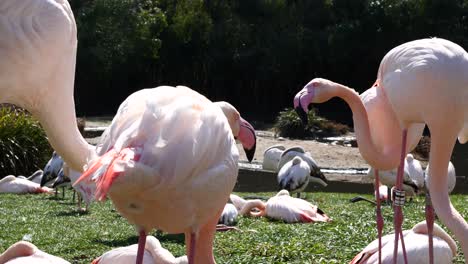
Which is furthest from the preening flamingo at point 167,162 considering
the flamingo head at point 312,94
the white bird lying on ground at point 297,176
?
the white bird lying on ground at point 297,176

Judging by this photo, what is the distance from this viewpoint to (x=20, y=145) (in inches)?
515

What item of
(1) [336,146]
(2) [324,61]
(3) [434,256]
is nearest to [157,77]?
(2) [324,61]

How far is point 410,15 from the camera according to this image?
26.0 metres

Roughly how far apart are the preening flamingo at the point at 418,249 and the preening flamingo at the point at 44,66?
6.16ft

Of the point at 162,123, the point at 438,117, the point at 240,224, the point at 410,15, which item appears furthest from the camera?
the point at 410,15

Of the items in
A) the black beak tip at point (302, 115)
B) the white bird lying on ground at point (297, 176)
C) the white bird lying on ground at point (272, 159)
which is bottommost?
the white bird lying on ground at point (272, 159)

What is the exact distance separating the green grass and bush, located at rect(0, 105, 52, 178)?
13.6ft

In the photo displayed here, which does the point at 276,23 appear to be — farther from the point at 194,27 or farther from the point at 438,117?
the point at 438,117

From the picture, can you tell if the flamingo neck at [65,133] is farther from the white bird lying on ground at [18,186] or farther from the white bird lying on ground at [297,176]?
the white bird lying on ground at [18,186]

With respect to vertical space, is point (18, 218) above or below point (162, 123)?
below

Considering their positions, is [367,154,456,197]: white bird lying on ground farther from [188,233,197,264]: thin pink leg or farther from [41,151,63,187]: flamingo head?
[188,233,197,264]: thin pink leg

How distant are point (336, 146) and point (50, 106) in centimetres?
1542

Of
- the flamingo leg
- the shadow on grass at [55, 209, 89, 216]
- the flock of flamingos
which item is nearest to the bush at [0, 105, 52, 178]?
the shadow on grass at [55, 209, 89, 216]

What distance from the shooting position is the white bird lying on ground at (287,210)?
7.55 meters
